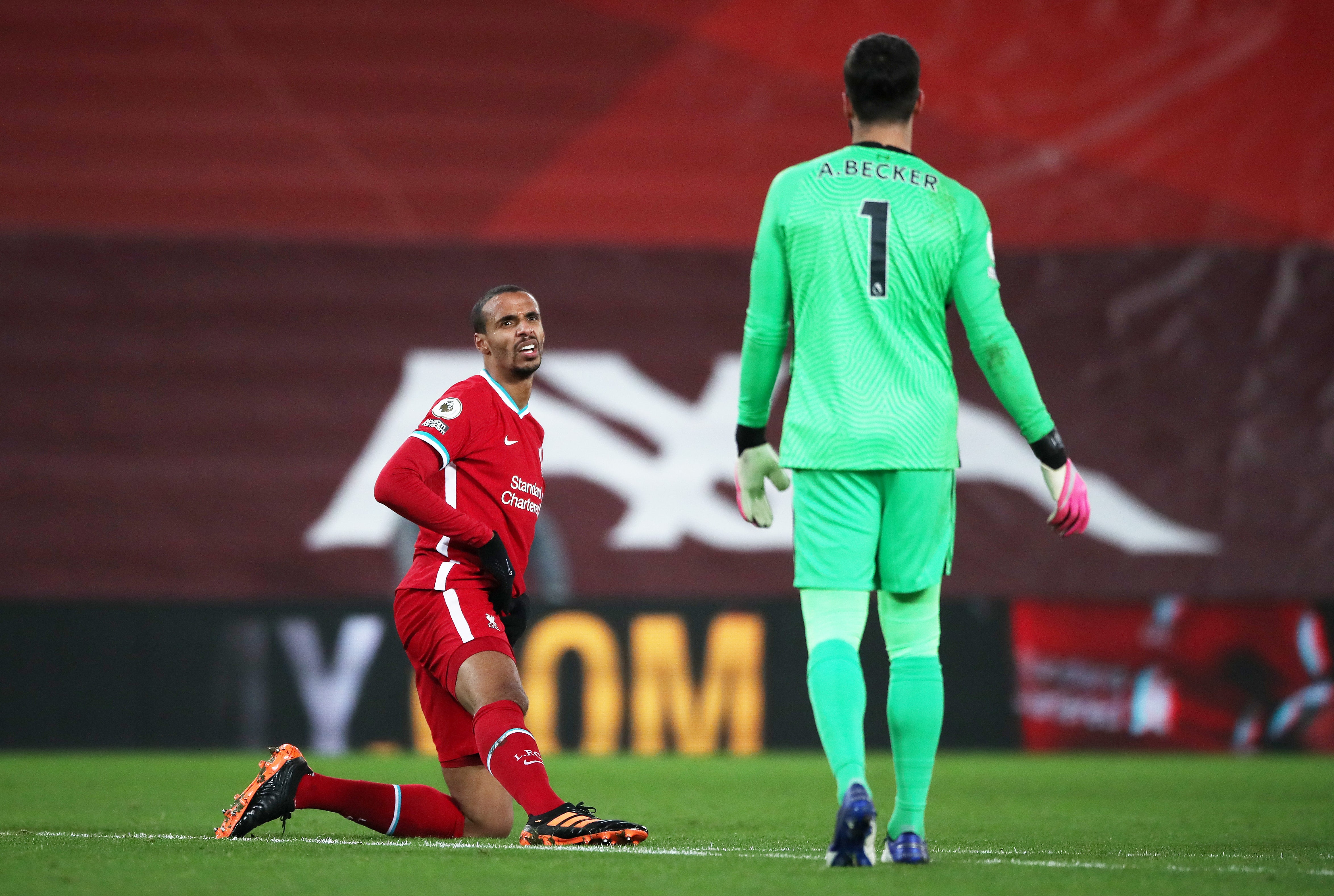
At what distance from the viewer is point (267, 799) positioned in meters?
4.05

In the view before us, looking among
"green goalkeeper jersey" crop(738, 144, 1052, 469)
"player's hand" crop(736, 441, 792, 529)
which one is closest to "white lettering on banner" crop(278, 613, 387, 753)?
"player's hand" crop(736, 441, 792, 529)

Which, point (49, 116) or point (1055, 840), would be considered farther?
point (49, 116)

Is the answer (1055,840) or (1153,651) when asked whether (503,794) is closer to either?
(1055,840)

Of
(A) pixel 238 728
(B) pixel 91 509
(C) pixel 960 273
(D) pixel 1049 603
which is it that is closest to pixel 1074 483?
(C) pixel 960 273

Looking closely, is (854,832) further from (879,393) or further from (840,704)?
(879,393)

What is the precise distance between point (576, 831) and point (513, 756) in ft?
0.80

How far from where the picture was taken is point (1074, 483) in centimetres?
351

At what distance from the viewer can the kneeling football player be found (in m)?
→ 4.05

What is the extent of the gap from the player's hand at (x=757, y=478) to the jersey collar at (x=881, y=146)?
0.67 metres

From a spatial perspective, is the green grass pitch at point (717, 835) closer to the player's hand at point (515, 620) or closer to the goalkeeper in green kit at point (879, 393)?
the goalkeeper in green kit at point (879, 393)

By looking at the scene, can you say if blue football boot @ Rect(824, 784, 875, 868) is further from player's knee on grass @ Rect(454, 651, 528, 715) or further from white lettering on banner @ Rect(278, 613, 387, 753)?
white lettering on banner @ Rect(278, 613, 387, 753)

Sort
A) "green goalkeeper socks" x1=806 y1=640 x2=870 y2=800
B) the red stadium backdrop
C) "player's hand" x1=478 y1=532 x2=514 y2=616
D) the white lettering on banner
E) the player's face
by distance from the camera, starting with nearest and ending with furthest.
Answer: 1. "green goalkeeper socks" x1=806 y1=640 x2=870 y2=800
2. "player's hand" x1=478 y1=532 x2=514 y2=616
3. the player's face
4. the white lettering on banner
5. the red stadium backdrop

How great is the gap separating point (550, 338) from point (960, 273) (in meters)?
5.68

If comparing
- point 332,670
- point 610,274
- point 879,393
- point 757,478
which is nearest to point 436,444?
point 757,478
